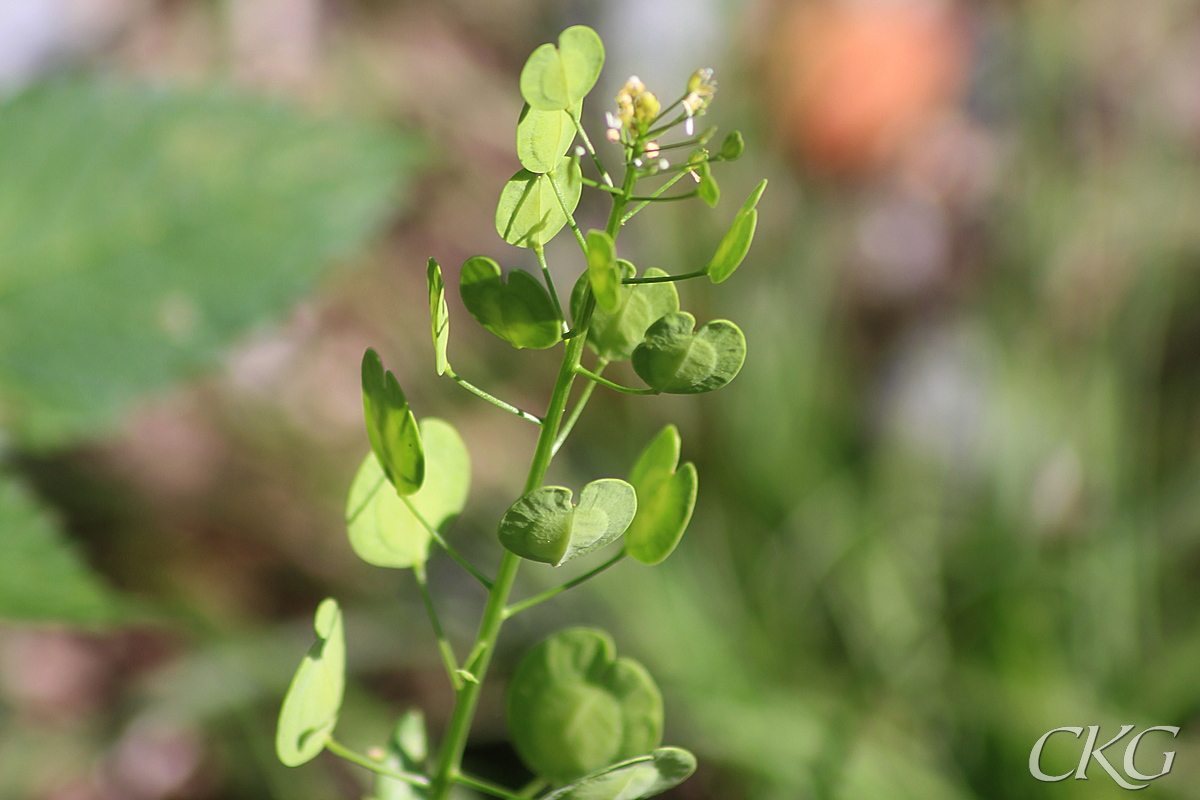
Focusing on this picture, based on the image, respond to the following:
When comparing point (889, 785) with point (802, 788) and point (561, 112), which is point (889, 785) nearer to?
point (802, 788)

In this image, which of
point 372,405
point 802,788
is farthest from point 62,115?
point 802,788

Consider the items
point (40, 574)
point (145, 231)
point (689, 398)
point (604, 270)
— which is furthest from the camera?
point (689, 398)

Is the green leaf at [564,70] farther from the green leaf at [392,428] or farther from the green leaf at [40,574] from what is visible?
the green leaf at [40,574]

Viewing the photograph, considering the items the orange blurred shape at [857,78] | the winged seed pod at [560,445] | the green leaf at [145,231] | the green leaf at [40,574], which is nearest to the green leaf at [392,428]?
the winged seed pod at [560,445]

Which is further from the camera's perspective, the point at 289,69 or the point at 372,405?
the point at 289,69

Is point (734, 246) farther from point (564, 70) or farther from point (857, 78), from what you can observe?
point (857, 78)

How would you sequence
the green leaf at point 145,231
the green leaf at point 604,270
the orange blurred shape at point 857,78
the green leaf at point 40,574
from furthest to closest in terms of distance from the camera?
the orange blurred shape at point 857,78, the green leaf at point 145,231, the green leaf at point 40,574, the green leaf at point 604,270

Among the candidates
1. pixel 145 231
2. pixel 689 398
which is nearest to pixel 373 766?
pixel 145 231
